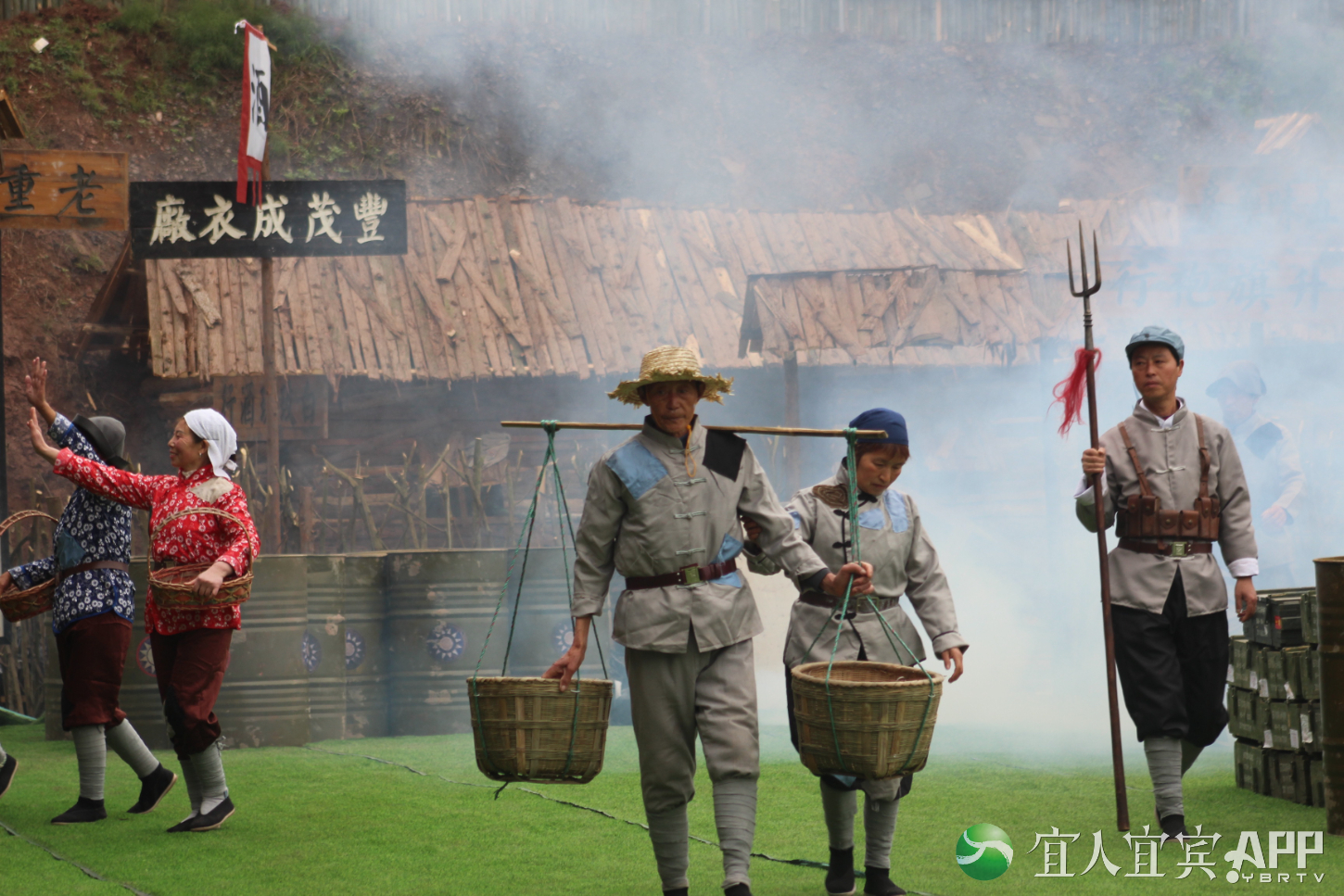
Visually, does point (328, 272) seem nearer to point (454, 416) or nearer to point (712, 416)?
point (454, 416)

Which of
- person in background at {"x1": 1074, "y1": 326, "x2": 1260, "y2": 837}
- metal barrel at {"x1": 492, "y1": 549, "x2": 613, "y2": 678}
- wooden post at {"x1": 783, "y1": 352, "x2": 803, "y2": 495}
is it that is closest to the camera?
person in background at {"x1": 1074, "y1": 326, "x2": 1260, "y2": 837}

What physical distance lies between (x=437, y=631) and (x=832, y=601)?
15.3ft

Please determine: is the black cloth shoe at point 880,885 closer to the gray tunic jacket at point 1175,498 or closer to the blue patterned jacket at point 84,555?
the gray tunic jacket at point 1175,498

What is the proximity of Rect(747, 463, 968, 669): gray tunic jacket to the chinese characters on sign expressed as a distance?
19.8 ft

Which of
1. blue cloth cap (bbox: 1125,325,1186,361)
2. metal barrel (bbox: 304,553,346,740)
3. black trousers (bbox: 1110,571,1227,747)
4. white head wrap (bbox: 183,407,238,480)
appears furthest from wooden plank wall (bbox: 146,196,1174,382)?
black trousers (bbox: 1110,571,1227,747)

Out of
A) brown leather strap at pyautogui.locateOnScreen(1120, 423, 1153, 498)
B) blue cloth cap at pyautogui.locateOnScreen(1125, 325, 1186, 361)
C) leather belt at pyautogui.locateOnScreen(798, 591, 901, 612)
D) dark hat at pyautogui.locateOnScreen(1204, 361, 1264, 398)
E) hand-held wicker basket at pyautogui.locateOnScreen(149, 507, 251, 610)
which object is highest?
dark hat at pyautogui.locateOnScreen(1204, 361, 1264, 398)

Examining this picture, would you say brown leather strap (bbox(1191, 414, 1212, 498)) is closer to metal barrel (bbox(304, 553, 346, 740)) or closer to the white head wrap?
the white head wrap

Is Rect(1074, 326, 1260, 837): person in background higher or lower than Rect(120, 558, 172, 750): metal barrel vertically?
higher

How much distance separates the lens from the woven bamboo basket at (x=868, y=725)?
351cm

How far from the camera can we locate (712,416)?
16531 mm

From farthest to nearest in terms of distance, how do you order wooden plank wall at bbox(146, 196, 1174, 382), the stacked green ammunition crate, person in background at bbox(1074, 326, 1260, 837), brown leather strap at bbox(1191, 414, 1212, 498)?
wooden plank wall at bbox(146, 196, 1174, 382) → the stacked green ammunition crate → brown leather strap at bbox(1191, 414, 1212, 498) → person in background at bbox(1074, 326, 1260, 837)

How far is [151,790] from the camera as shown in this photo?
572 centimetres

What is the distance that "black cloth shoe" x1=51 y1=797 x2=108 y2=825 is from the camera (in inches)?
216

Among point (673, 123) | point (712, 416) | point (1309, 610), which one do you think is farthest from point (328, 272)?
point (673, 123)
